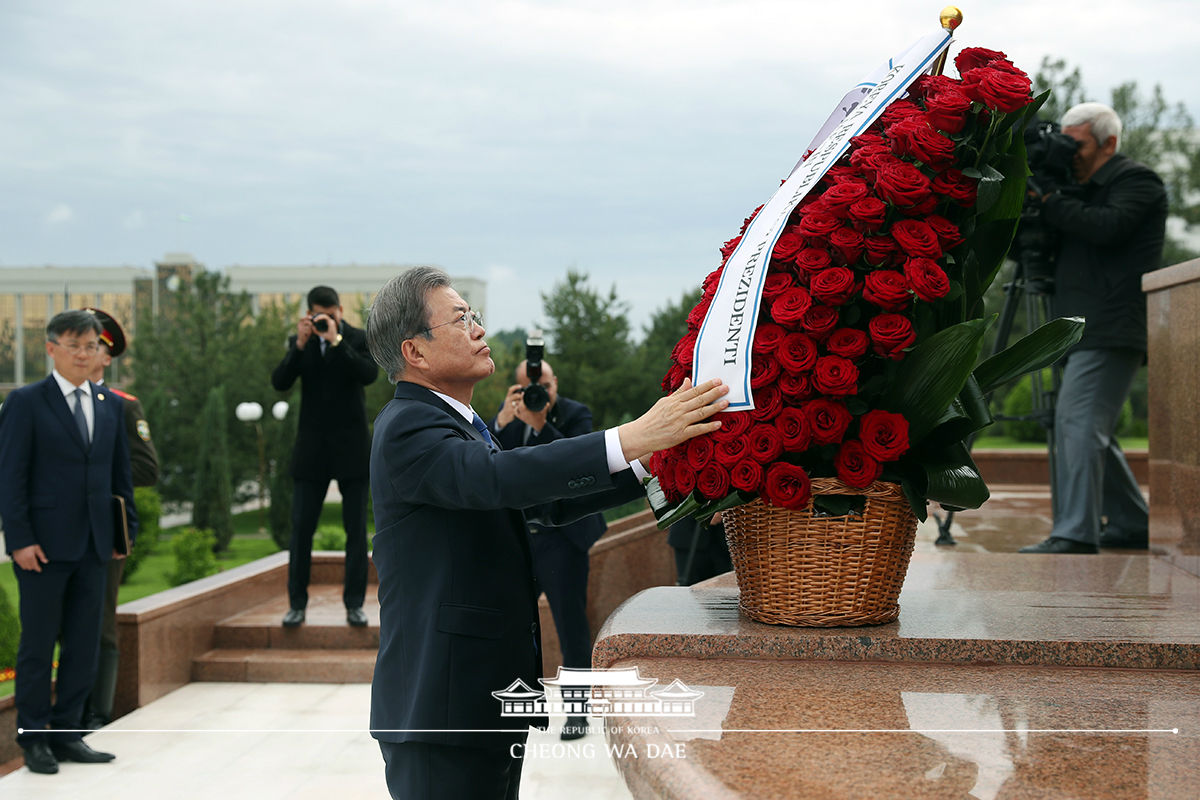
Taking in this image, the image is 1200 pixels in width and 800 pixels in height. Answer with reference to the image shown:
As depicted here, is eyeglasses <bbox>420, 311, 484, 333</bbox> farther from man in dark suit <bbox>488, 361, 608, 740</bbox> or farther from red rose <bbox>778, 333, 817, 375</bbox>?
man in dark suit <bbox>488, 361, 608, 740</bbox>

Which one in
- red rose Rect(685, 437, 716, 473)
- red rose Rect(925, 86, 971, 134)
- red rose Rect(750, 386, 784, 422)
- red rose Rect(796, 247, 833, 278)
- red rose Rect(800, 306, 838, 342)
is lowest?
red rose Rect(685, 437, 716, 473)

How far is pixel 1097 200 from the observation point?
4.34m

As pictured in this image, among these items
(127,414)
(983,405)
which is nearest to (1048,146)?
(983,405)

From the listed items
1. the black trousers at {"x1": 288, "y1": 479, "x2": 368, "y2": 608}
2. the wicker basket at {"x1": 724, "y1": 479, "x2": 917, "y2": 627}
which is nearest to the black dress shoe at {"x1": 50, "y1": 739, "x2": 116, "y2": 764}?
the black trousers at {"x1": 288, "y1": 479, "x2": 368, "y2": 608}

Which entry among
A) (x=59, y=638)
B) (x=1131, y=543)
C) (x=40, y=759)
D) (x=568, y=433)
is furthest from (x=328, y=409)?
(x=1131, y=543)

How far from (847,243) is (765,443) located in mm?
431

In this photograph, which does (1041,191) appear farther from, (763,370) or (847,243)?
(763,370)

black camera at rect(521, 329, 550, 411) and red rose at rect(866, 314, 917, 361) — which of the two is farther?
black camera at rect(521, 329, 550, 411)

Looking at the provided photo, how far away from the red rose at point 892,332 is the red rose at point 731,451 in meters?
0.32

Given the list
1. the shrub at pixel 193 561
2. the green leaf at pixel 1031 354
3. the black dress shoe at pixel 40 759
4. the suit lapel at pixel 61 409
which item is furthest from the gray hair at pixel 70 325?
the shrub at pixel 193 561

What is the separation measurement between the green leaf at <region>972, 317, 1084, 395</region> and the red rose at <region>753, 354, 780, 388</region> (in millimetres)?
511

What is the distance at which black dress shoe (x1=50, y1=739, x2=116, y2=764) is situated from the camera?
4.91m

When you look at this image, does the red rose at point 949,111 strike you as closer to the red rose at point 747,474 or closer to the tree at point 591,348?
the red rose at point 747,474

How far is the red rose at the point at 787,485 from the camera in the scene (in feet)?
6.14
